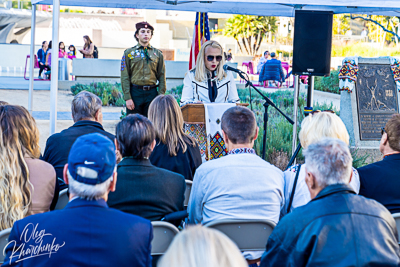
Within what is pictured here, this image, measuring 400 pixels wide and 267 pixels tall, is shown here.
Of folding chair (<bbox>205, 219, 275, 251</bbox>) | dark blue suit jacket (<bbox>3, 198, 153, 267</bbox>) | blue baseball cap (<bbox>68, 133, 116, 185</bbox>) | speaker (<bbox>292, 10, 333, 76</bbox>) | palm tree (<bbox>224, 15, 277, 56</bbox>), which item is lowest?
folding chair (<bbox>205, 219, 275, 251</bbox>)

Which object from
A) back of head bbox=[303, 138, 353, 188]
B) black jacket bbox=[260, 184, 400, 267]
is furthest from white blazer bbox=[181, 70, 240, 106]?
black jacket bbox=[260, 184, 400, 267]

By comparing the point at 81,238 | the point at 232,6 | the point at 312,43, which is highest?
the point at 232,6

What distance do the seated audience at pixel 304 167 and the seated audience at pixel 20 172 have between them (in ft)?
4.80

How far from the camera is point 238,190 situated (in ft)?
8.94

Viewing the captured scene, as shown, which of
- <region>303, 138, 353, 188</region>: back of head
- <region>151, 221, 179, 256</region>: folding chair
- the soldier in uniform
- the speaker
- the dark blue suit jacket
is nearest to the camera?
the dark blue suit jacket

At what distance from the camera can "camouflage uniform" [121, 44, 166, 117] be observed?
5945mm

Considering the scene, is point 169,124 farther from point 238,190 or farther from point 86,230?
point 86,230

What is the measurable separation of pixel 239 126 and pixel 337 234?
4.17 ft

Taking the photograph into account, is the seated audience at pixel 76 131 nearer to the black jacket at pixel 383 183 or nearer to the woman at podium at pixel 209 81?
the woman at podium at pixel 209 81

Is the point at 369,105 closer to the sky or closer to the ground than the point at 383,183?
closer to the sky

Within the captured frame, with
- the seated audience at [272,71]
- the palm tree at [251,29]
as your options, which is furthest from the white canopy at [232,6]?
the palm tree at [251,29]

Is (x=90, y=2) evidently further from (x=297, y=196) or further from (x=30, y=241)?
(x=30, y=241)

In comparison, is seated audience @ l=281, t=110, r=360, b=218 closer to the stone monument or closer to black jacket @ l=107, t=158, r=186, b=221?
black jacket @ l=107, t=158, r=186, b=221

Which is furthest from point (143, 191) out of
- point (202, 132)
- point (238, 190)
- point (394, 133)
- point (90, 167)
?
point (202, 132)
